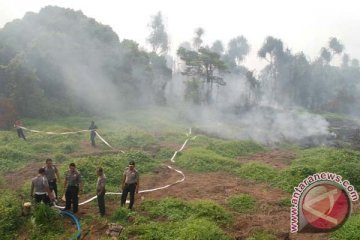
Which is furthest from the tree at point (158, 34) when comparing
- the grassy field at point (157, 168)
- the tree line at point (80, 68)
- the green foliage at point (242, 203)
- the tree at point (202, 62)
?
the green foliage at point (242, 203)

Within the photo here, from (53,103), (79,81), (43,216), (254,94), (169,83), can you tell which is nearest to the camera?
(43,216)

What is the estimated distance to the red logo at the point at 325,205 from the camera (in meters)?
8.70

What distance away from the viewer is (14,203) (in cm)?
1226

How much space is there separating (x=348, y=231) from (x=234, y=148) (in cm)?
1534

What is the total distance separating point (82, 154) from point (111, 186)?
694 cm

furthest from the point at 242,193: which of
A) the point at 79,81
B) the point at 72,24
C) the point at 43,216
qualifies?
the point at 72,24

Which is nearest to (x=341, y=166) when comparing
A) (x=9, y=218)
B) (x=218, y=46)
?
(x=9, y=218)

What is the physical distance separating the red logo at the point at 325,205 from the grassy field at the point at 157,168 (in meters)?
0.87

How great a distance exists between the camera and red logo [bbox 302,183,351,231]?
8695 millimetres

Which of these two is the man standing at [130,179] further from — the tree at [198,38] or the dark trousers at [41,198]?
the tree at [198,38]

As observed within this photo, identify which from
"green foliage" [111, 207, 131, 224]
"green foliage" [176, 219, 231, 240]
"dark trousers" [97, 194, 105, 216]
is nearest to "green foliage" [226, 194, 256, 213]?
"green foliage" [176, 219, 231, 240]

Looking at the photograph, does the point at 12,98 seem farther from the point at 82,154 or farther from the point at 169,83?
the point at 169,83

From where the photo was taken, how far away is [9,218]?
37.6 ft

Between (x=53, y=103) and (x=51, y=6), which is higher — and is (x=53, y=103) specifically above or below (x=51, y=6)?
below
